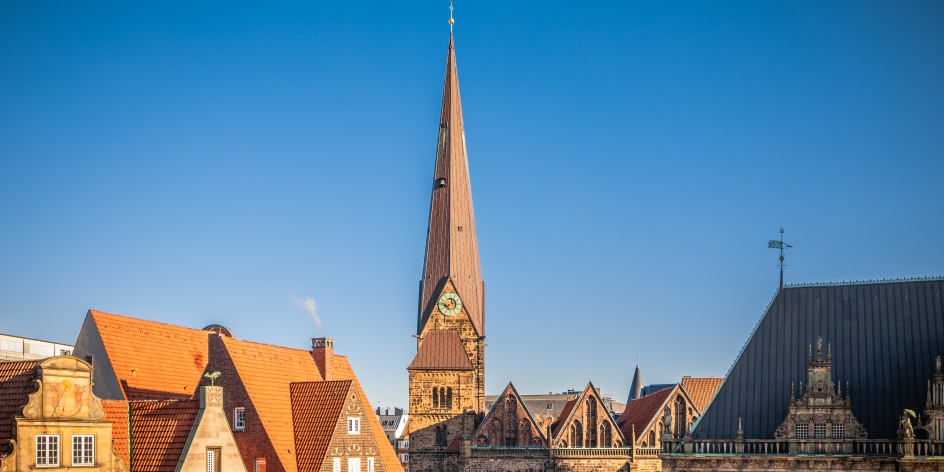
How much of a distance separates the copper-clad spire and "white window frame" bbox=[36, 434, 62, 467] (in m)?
51.9

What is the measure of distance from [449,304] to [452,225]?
6924mm

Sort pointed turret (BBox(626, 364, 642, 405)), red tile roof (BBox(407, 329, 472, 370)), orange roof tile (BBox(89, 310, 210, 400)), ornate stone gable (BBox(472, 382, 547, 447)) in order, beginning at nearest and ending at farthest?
orange roof tile (BBox(89, 310, 210, 400)) → ornate stone gable (BBox(472, 382, 547, 447)) → red tile roof (BBox(407, 329, 472, 370)) → pointed turret (BBox(626, 364, 642, 405))

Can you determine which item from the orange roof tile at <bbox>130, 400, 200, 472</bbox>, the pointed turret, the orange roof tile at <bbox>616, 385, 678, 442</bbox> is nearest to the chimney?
the orange roof tile at <bbox>130, 400, 200, 472</bbox>

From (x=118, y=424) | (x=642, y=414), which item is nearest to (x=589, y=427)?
(x=642, y=414)

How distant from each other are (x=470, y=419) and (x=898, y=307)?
3675 centimetres

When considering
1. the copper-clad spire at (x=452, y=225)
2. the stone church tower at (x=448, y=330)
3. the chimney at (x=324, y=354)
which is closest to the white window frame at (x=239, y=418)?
the chimney at (x=324, y=354)

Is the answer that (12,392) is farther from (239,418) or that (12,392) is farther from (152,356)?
(152,356)

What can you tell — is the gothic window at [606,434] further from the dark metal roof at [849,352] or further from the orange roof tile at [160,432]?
the orange roof tile at [160,432]

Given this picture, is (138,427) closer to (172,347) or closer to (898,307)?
(172,347)

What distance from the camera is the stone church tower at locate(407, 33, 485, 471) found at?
3049 inches

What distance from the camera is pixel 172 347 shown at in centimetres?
4531

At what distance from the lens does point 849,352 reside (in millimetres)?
45594

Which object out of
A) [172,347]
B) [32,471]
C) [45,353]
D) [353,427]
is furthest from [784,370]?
[45,353]

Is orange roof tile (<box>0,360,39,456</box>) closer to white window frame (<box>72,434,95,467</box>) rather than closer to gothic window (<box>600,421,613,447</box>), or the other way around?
white window frame (<box>72,434,95,467</box>)
